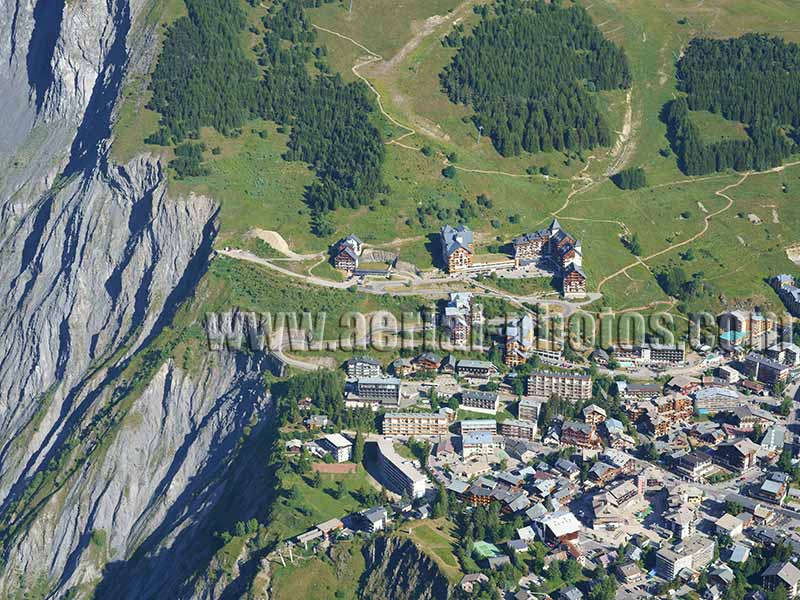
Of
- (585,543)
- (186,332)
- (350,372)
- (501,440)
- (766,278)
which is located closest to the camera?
(585,543)

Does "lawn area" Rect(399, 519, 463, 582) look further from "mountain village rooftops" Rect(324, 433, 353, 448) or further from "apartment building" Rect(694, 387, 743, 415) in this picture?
"apartment building" Rect(694, 387, 743, 415)

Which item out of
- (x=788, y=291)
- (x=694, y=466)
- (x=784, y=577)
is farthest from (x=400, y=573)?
(x=788, y=291)

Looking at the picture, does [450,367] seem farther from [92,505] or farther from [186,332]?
[92,505]

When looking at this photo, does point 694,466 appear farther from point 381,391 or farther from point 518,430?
point 381,391

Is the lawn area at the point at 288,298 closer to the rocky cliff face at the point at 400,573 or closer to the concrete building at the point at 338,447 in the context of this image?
the concrete building at the point at 338,447

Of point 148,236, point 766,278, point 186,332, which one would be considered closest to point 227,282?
point 186,332
